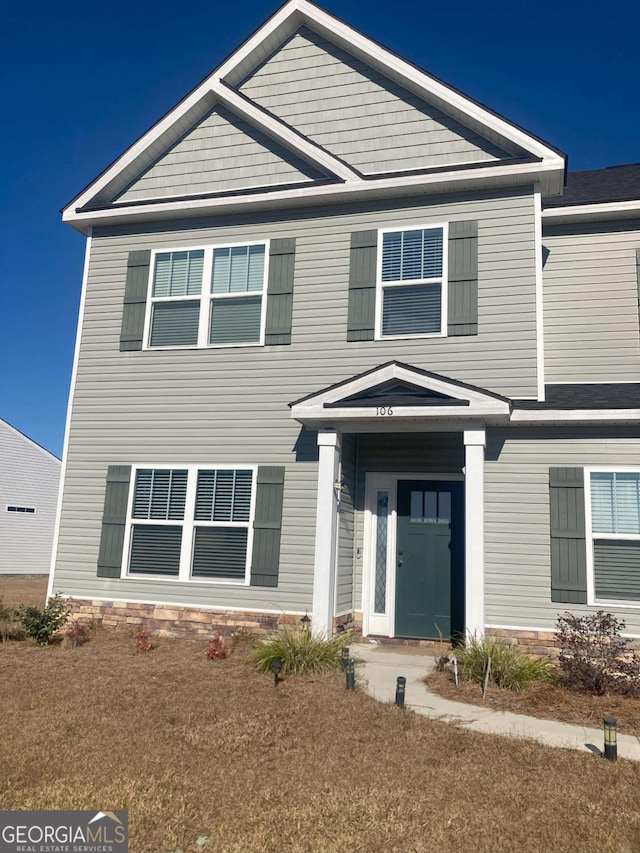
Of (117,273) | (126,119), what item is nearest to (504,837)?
(117,273)

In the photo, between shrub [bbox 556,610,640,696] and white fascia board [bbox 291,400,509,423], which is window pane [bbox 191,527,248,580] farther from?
shrub [bbox 556,610,640,696]

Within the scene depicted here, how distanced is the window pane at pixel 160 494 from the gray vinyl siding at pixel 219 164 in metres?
4.88

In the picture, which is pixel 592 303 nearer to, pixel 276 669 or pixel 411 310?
pixel 411 310

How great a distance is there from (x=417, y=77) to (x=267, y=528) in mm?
7391

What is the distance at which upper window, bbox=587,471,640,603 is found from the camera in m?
8.55

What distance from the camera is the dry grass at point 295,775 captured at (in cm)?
399

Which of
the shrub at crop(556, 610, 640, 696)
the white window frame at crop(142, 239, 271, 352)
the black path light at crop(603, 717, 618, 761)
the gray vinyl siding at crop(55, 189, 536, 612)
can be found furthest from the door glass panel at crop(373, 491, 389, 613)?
the black path light at crop(603, 717, 618, 761)

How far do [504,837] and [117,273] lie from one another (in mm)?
10307

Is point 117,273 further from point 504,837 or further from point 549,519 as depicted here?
point 504,837

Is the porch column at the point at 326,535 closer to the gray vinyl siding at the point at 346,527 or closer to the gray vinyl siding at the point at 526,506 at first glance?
the gray vinyl siding at the point at 346,527

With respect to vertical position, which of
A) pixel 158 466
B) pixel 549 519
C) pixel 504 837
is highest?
pixel 158 466

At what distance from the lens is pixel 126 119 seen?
15055mm

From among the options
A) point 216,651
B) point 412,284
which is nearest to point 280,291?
point 412,284

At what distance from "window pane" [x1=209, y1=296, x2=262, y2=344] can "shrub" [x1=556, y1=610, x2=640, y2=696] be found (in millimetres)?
6227
